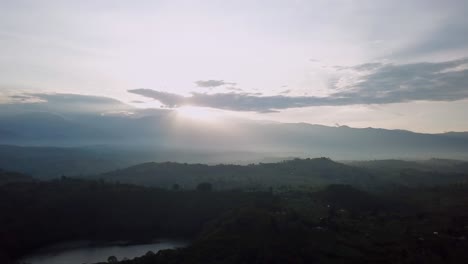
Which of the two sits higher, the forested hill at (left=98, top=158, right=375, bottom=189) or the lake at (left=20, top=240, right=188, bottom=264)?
the forested hill at (left=98, top=158, right=375, bottom=189)

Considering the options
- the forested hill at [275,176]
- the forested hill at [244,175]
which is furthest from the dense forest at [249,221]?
the forested hill at [244,175]

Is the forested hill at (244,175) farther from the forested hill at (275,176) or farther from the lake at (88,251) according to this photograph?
the lake at (88,251)

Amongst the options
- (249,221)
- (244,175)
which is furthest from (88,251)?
(244,175)

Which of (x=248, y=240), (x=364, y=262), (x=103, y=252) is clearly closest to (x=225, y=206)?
(x=103, y=252)

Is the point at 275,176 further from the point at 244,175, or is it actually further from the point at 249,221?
the point at 249,221

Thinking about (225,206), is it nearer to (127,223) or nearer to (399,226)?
(127,223)

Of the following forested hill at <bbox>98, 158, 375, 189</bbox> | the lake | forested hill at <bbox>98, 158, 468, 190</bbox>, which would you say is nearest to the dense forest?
the lake

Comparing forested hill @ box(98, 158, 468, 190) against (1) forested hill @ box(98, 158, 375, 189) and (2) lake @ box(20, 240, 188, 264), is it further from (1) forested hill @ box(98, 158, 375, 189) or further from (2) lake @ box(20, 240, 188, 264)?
(2) lake @ box(20, 240, 188, 264)
